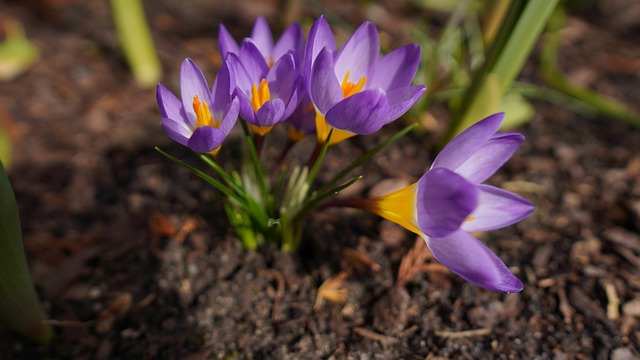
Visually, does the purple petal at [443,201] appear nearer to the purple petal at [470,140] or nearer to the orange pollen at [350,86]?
the purple petal at [470,140]

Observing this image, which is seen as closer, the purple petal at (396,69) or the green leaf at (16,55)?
the purple petal at (396,69)

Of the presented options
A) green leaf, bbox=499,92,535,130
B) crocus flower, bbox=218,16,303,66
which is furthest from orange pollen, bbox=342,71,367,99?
green leaf, bbox=499,92,535,130

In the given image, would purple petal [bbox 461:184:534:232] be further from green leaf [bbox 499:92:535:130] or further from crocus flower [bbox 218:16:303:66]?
green leaf [bbox 499:92:535:130]

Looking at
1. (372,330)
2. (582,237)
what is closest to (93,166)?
(372,330)

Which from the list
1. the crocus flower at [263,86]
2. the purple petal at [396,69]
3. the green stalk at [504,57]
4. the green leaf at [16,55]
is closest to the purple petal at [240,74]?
the crocus flower at [263,86]

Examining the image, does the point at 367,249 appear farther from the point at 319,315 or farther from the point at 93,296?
the point at 93,296

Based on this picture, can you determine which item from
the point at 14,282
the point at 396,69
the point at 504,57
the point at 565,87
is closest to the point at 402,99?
the point at 396,69

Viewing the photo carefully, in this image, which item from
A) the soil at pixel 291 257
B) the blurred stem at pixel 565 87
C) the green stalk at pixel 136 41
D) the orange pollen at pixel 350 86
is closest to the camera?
the orange pollen at pixel 350 86
